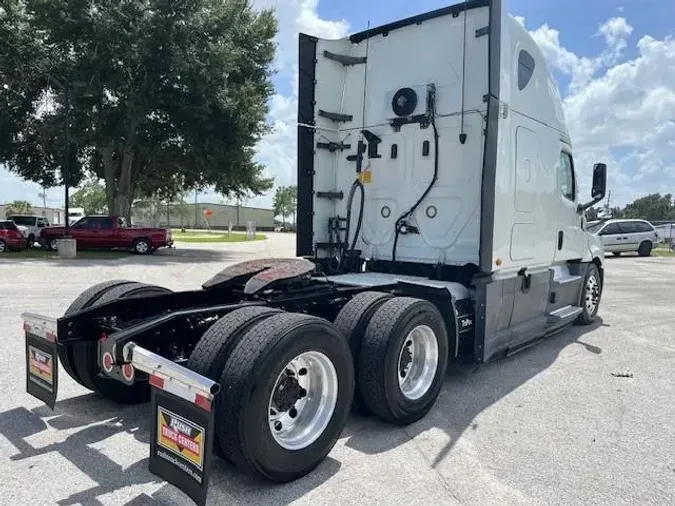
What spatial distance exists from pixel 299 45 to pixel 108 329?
386 cm

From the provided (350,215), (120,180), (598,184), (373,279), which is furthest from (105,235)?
(598,184)

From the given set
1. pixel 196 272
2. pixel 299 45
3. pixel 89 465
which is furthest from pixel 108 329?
pixel 196 272

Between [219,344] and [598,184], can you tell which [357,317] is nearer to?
[219,344]

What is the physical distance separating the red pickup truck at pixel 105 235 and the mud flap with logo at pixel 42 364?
2020 cm

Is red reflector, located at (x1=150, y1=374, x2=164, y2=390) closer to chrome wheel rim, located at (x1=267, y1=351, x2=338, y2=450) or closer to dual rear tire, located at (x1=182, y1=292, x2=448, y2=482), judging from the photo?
dual rear tire, located at (x1=182, y1=292, x2=448, y2=482)

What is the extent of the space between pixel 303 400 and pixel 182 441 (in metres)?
0.97

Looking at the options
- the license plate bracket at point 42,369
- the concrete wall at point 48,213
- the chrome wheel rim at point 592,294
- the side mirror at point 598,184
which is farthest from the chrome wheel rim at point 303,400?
the concrete wall at point 48,213

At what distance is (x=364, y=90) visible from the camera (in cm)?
634

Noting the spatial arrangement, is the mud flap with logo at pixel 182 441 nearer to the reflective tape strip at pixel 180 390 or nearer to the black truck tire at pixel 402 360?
the reflective tape strip at pixel 180 390

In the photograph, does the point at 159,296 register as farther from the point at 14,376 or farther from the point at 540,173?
the point at 540,173

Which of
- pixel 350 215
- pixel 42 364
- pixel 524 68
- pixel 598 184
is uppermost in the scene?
pixel 524 68

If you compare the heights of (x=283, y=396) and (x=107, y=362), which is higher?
(x=107, y=362)

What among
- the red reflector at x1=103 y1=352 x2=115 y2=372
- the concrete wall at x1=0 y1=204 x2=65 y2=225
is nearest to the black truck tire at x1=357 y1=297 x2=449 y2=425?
the red reflector at x1=103 y1=352 x2=115 y2=372

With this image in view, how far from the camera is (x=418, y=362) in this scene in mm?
4480
